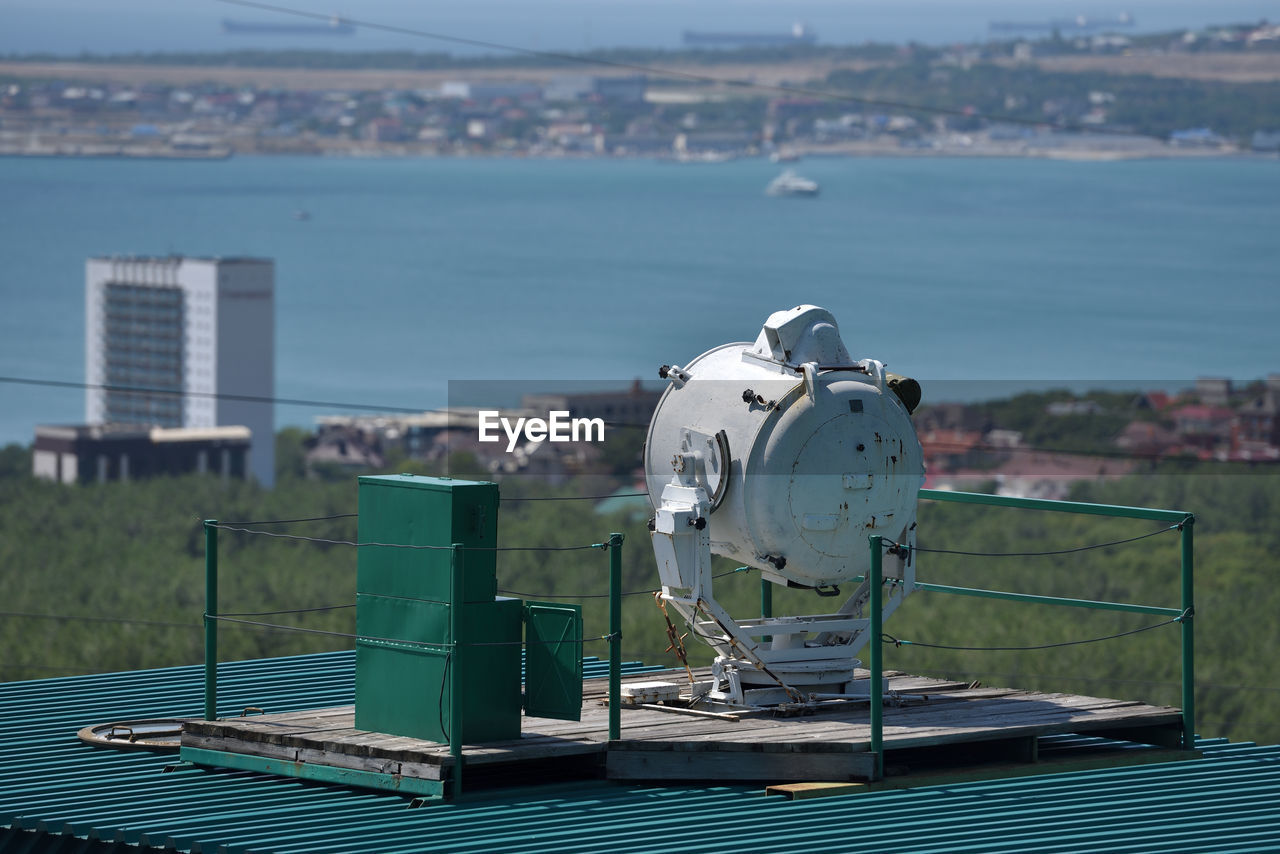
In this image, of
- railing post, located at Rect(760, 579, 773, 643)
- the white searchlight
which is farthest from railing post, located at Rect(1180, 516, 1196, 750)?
railing post, located at Rect(760, 579, 773, 643)

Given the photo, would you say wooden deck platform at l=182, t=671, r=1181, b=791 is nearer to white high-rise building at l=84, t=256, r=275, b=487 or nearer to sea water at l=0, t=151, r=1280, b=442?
sea water at l=0, t=151, r=1280, b=442

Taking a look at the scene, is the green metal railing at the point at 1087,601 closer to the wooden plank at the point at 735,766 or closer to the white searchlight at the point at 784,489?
the wooden plank at the point at 735,766

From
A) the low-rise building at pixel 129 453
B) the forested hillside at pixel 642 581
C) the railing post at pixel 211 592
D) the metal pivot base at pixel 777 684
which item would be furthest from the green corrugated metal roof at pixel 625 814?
the low-rise building at pixel 129 453

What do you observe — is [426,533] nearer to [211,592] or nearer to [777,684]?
[211,592]

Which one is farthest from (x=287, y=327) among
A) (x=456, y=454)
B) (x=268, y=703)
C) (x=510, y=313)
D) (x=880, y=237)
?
(x=268, y=703)

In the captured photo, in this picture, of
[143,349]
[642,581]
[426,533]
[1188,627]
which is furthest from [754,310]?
[426,533]

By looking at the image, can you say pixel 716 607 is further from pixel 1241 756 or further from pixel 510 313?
pixel 510 313
